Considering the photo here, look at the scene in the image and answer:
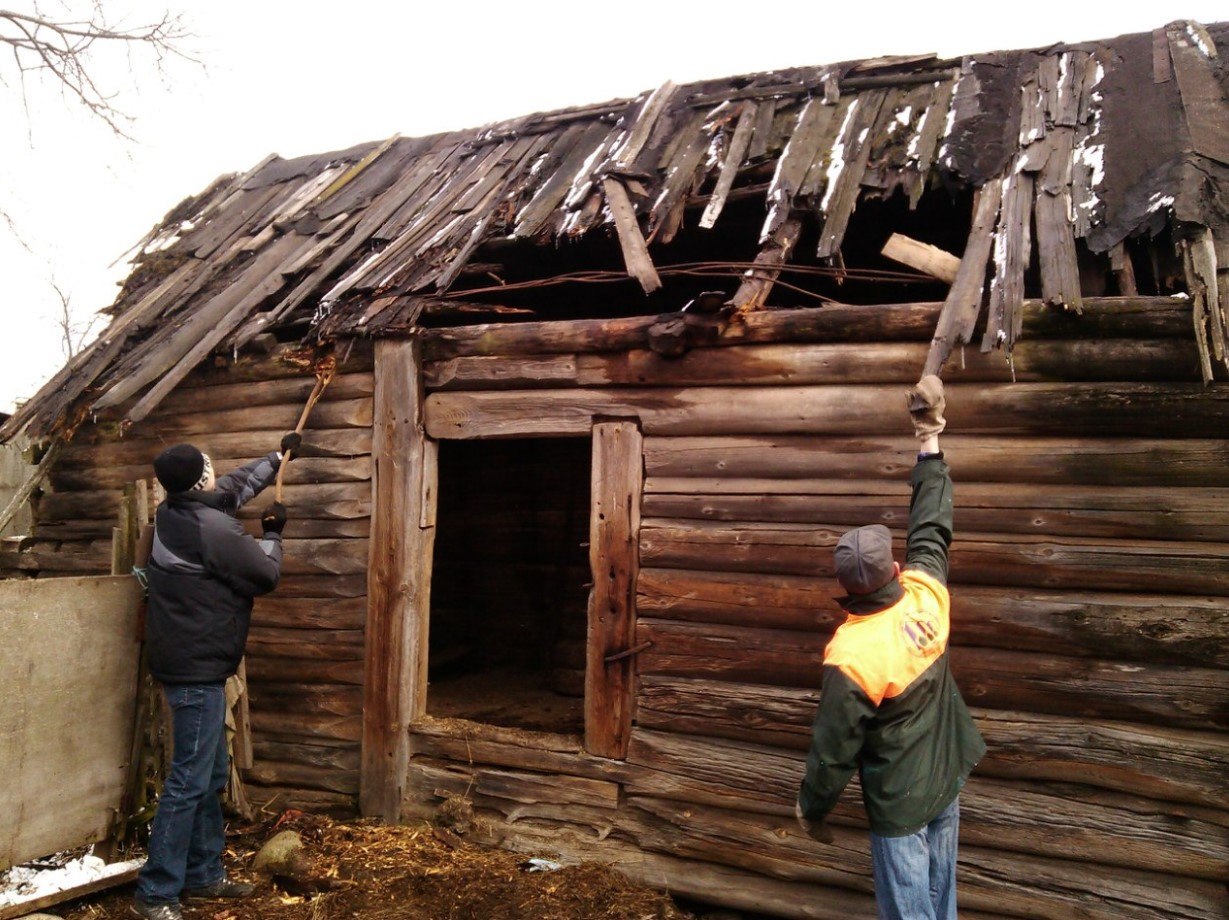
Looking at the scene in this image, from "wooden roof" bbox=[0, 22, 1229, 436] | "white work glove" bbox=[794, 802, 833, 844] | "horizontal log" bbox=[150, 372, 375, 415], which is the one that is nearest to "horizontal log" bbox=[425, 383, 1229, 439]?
"wooden roof" bbox=[0, 22, 1229, 436]

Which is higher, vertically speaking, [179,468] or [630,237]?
[630,237]

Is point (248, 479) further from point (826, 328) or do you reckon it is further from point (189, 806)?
point (826, 328)

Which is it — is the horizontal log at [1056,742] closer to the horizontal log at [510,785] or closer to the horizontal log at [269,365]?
the horizontal log at [510,785]

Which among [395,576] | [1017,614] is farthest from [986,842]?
[395,576]

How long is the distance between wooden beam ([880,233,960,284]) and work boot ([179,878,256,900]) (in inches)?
187

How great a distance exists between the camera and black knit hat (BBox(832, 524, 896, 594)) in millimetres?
3178

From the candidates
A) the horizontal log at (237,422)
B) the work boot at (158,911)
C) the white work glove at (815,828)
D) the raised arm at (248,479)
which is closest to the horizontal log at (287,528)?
the horizontal log at (237,422)

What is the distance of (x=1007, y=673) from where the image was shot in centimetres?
422

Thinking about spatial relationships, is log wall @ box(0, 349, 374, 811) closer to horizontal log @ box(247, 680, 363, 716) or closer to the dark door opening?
horizontal log @ box(247, 680, 363, 716)

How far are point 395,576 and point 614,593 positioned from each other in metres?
1.48

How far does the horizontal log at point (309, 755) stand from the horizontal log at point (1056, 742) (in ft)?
7.67

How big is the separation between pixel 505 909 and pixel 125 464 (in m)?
4.55

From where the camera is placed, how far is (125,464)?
269 inches

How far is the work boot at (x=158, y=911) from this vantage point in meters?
4.23
